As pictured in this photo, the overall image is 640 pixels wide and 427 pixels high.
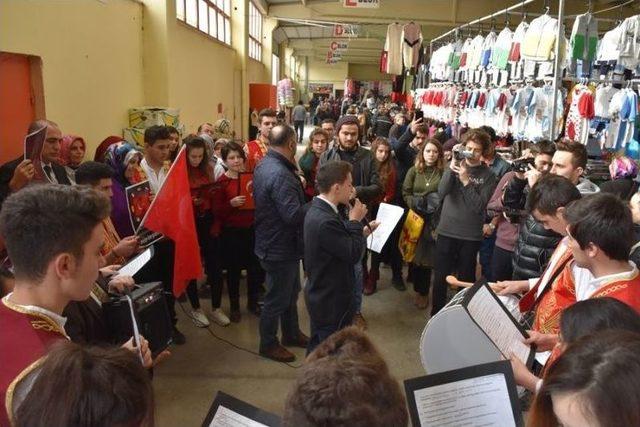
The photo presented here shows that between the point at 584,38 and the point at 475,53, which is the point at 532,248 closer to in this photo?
the point at 584,38

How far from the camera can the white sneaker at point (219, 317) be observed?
3.60 metres

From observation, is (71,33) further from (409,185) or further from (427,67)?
(427,67)

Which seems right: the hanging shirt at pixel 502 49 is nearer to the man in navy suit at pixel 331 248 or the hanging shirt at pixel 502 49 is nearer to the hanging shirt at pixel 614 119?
the hanging shirt at pixel 614 119

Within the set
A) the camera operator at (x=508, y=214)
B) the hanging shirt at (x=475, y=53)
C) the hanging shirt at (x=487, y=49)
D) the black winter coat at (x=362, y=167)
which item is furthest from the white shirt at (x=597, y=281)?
the hanging shirt at (x=475, y=53)

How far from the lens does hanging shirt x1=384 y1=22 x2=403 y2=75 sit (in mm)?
7926

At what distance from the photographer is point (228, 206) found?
354 cm

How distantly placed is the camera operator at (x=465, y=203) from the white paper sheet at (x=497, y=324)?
1.81 metres

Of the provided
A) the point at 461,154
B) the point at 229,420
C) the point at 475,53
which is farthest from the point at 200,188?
the point at 475,53

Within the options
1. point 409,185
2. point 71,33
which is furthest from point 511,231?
point 71,33

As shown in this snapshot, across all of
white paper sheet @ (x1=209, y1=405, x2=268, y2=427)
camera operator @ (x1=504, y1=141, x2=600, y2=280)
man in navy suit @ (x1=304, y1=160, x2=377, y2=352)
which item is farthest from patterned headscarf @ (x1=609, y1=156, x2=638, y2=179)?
white paper sheet @ (x1=209, y1=405, x2=268, y2=427)

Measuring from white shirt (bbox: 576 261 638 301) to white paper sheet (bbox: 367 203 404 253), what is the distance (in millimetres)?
1555

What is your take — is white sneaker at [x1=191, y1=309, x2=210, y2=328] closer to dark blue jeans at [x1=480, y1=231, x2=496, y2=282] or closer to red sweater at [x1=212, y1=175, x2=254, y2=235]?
red sweater at [x1=212, y1=175, x2=254, y2=235]

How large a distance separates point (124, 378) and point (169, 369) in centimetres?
236

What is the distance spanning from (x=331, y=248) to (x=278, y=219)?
1.98ft
